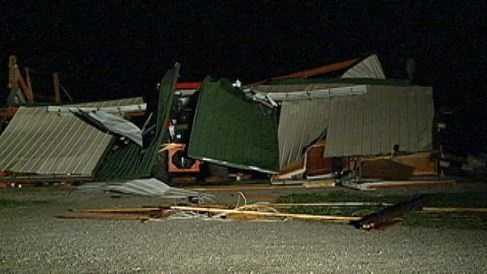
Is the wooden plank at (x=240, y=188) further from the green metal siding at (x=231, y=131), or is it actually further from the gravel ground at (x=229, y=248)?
the gravel ground at (x=229, y=248)

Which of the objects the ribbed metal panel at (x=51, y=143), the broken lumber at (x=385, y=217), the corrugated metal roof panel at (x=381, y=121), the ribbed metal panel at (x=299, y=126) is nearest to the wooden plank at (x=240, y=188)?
the ribbed metal panel at (x=299, y=126)

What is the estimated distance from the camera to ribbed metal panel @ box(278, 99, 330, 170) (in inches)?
501

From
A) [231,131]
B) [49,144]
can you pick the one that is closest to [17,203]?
[49,144]

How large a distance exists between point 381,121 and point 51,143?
5999 millimetres

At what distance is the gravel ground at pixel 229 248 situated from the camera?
5102mm

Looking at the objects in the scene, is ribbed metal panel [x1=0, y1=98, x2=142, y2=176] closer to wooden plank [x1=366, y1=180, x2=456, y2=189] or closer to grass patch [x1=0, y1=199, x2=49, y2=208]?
grass patch [x1=0, y1=199, x2=49, y2=208]

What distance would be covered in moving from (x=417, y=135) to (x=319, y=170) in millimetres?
1801

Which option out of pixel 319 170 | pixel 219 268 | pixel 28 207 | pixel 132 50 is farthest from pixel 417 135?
pixel 132 50

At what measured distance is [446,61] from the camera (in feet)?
68.4

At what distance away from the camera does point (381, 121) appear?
13.0 meters

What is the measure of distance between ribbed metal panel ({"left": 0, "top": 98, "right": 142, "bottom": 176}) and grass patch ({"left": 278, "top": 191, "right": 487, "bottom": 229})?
4.25m

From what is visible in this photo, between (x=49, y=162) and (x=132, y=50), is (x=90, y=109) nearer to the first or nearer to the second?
(x=49, y=162)

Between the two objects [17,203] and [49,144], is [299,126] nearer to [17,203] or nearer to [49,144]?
[49,144]

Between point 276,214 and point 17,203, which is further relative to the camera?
point 17,203
